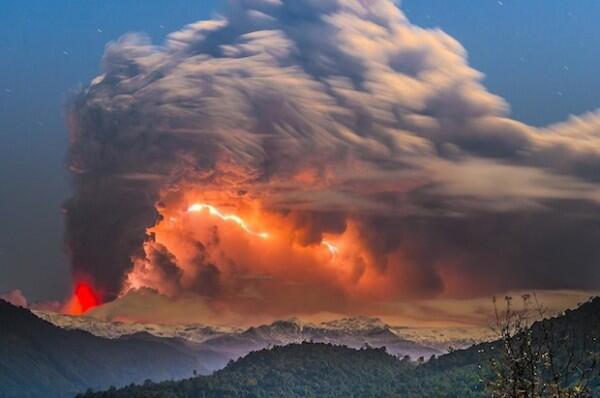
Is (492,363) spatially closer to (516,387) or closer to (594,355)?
(516,387)

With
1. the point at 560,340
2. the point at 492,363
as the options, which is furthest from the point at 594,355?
the point at 492,363

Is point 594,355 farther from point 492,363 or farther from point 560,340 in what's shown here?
point 492,363

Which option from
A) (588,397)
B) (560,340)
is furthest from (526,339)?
(588,397)

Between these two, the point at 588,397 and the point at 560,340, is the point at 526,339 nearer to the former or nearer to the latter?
the point at 560,340

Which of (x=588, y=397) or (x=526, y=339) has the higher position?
(x=526, y=339)

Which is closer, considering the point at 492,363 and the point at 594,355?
the point at 594,355

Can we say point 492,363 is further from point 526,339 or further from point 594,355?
point 594,355

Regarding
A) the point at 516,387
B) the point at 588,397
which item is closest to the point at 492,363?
the point at 516,387
